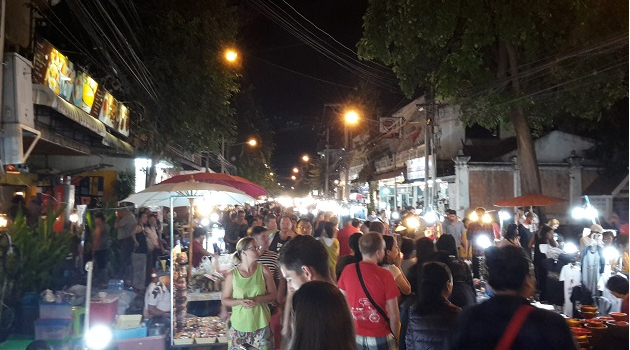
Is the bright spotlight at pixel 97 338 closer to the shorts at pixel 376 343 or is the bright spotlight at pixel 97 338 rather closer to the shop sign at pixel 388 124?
the shorts at pixel 376 343

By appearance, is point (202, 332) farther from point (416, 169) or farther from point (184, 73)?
point (416, 169)

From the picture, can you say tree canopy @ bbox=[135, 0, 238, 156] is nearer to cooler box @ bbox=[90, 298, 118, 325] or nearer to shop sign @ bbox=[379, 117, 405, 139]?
cooler box @ bbox=[90, 298, 118, 325]

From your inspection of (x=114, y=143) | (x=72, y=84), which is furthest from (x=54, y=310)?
(x=114, y=143)

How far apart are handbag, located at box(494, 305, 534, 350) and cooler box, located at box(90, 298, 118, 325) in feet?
22.5

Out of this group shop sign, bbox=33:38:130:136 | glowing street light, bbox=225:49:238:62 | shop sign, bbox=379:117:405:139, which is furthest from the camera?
shop sign, bbox=379:117:405:139

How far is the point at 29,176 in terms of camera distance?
624 inches

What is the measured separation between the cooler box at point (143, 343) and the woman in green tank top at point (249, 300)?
2440 millimetres

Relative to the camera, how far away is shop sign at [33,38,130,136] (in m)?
9.95

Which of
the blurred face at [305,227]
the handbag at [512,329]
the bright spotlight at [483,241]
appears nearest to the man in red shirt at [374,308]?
the handbag at [512,329]

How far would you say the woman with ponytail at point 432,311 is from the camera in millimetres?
4207

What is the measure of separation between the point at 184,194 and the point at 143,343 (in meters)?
3.00

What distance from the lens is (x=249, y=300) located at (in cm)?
568

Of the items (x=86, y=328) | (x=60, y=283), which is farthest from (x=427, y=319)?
(x=60, y=283)

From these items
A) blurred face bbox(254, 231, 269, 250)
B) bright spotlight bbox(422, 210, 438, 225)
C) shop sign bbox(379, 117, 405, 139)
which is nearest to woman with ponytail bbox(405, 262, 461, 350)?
blurred face bbox(254, 231, 269, 250)
